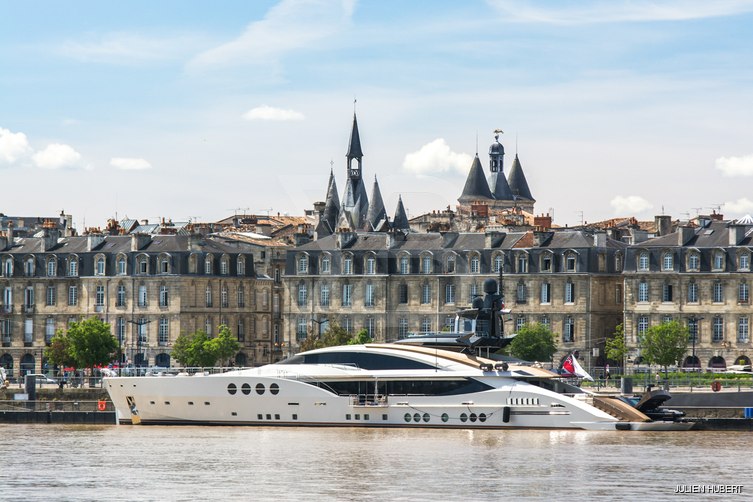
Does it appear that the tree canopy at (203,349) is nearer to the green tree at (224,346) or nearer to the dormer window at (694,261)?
the green tree at (224,346)

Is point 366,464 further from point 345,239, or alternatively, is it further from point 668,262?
point 345,239

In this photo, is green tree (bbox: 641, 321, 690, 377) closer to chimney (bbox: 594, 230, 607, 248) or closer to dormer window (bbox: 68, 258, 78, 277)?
chimney (bbox: 594, 230, 607, 248)

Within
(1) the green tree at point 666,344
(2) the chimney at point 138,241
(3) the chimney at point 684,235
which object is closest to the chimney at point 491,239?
(3) the chimney at point 684,235

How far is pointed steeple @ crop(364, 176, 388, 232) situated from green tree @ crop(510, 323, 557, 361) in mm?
58948

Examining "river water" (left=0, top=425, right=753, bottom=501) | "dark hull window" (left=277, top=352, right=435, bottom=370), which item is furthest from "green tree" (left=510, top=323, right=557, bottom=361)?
"river water" (left=0, top=425, right=753, bottom=501)

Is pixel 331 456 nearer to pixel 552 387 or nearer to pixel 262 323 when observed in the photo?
pixel 552 387

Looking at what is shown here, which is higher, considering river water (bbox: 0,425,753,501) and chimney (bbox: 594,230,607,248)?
chimney (bbox: 594,230,607,248)

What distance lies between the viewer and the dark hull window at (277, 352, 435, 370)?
86062 mm

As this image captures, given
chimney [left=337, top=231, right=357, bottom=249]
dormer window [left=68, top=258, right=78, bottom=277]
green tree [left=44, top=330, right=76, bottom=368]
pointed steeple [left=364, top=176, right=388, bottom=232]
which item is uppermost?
pointed steeple [left=364, top=176, right=388, bottom=232]

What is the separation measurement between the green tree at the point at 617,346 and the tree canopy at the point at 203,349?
66.8 ft

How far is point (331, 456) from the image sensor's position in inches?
2901

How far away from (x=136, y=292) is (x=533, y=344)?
24692 mm

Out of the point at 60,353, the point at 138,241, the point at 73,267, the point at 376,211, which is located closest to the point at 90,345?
the point at 60,353

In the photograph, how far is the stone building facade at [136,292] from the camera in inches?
5059
